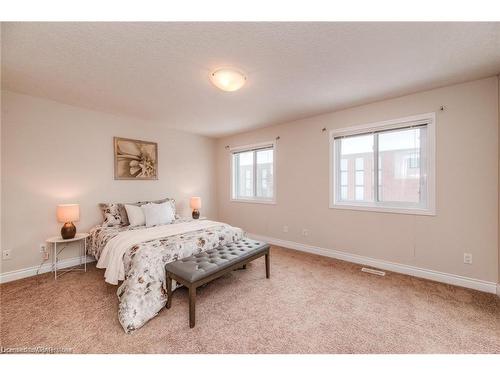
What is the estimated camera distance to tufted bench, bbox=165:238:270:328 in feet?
5.85

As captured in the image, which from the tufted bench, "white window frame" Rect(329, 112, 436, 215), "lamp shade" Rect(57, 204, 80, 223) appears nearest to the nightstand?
"lamp shade" Rect(57, 204, 80, 223)

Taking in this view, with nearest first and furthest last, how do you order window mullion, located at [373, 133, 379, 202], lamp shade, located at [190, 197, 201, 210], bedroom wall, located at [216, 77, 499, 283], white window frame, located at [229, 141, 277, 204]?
bedroom wall, located at [216, 77, 499, 283] → window mullion, located at [373, 133, 379, 202] → white window frame, located at [229, 141, 277, 204] → lamp shade, located at [190, 197, 201, 210]

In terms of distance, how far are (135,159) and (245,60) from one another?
112 inches

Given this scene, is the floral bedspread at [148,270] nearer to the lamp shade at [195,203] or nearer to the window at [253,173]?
the lamp shade at [195,203]

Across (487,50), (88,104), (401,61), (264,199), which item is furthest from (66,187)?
(487,50)

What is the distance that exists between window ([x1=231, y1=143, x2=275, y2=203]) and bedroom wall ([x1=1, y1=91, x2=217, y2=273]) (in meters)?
1.82

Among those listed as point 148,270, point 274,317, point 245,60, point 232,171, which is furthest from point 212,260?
point 232,171

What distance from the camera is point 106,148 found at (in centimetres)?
337

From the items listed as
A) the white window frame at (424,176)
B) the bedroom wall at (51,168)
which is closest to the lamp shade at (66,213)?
the bedroom wall at (51,168)

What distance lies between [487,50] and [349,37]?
132cm

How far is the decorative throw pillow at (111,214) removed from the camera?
3.12m

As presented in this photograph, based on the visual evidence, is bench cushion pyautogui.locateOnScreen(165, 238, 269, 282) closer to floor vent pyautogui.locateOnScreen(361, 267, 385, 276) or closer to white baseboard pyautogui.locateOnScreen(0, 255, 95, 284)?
floor vent pyautogui.locateOnScreen(361, 267, 385, 276)

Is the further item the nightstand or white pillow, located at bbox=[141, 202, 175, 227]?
white pillow, located at bbox=[141, 202, 175, 227]
